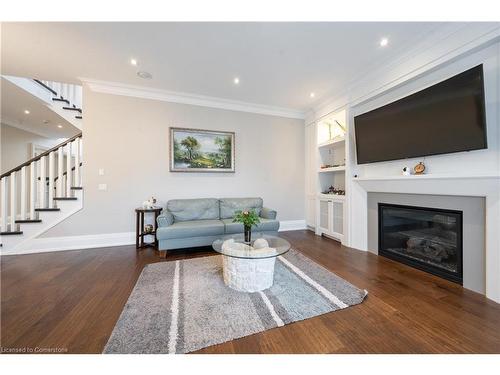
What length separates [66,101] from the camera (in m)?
4.12

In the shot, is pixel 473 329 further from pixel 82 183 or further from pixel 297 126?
pixel 82 183

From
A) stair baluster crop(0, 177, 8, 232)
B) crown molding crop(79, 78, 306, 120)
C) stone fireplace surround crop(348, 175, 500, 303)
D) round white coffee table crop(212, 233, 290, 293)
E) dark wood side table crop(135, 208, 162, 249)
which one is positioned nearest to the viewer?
stone fireplace surround crop(348, 175, 500, 303)

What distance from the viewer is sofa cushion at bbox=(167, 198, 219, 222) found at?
3596mm

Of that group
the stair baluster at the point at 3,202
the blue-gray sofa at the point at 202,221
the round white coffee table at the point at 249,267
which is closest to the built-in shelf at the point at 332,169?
the blue-gray sofa at the point at 202,221

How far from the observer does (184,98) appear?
3.94 m

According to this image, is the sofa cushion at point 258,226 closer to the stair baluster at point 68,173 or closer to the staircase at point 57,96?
the stair baluster at point 68,173

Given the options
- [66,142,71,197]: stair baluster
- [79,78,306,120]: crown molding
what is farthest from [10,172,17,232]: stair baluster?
[79,78,306,120]: crown molding

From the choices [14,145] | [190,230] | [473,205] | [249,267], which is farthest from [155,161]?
[473,205]

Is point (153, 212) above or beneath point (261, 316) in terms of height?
above

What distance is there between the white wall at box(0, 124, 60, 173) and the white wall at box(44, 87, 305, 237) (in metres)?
3.49

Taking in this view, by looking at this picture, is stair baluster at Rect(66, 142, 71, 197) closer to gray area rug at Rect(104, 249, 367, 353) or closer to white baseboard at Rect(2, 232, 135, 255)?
white baseboard at Rect(2, 232, 135, 255)

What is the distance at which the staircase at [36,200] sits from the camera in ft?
10.2
